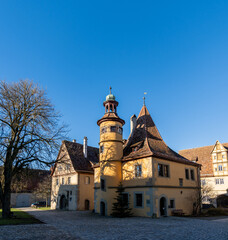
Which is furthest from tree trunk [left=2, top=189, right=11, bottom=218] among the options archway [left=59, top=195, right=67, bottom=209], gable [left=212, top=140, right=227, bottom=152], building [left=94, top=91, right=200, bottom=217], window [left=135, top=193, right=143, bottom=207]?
gable [left=212, top=140, right=227, bottom=152]

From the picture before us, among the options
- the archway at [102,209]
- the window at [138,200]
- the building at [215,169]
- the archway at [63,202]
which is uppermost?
the building at [215,169]

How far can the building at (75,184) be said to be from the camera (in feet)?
109

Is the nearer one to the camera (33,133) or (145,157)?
(33,133)

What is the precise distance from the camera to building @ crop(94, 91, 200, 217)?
72.3ft

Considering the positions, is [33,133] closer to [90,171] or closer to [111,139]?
[111,139]

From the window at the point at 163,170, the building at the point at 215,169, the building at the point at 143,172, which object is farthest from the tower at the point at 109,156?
the building at the point at 215,169

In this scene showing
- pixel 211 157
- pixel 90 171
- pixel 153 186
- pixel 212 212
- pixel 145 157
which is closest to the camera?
pixel 153 186

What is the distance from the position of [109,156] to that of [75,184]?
446 inches

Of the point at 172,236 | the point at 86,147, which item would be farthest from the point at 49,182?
the point at 172,236

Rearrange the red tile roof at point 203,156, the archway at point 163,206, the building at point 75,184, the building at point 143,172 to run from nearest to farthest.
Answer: the building at point 143,172 → the archway at point 163,206 → the building at point 75,184 → the red tile roof at point 203,156

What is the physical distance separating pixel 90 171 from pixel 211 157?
23647mm

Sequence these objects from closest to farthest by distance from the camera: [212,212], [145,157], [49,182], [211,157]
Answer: [145,157] → [212,212] → [211,157] → [49,182]

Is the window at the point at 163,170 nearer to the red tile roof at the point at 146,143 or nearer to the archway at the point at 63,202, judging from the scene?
the red tile roof at the point at 146,143

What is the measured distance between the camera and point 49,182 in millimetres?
44688
